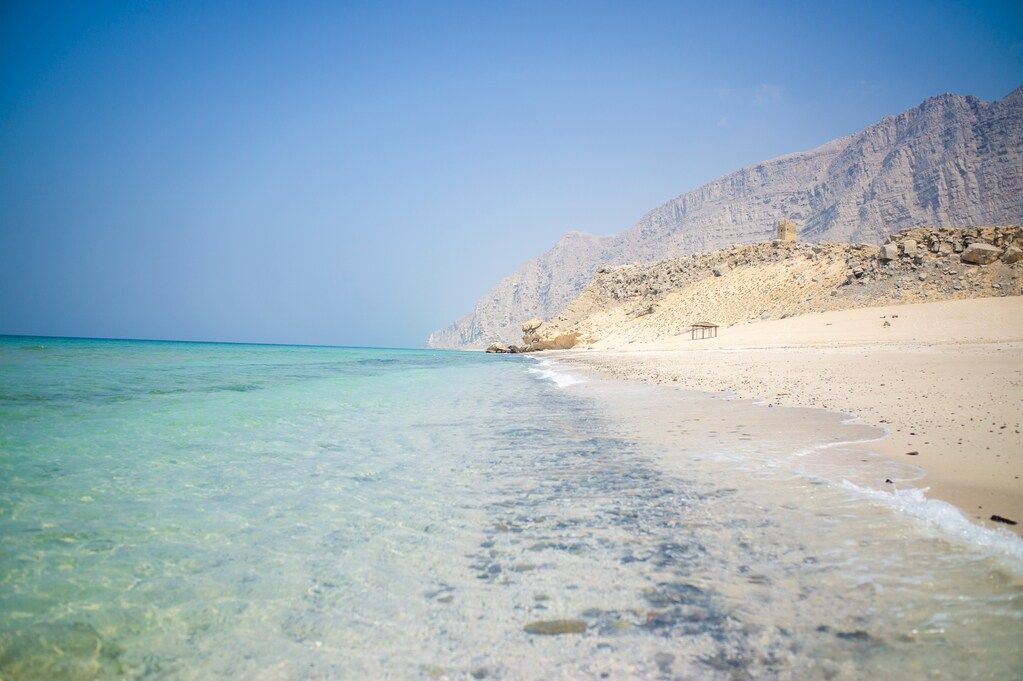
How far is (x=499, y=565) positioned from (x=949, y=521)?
322cm

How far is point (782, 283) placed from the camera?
41562 mm

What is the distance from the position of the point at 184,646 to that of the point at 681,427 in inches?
271

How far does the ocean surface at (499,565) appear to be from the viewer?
7.47 ft

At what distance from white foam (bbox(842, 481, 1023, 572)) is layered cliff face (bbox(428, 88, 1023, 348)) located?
119m

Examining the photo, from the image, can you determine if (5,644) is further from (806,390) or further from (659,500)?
(806,390)

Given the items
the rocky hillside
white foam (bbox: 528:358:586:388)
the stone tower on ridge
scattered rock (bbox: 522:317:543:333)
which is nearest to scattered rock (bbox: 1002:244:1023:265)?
the rocky hillside

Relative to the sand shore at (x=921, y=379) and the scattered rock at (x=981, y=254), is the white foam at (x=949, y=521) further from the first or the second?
the scattered rock at (x=981, y=254)

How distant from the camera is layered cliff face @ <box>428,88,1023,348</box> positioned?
3767 inches

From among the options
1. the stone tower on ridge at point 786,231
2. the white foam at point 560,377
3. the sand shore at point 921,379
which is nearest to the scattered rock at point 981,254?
the sand shore at point 921,379

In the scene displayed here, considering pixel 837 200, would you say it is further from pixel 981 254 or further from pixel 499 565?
pixel 499 565

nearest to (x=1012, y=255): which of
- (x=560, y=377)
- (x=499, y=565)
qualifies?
(x=560, y=377)

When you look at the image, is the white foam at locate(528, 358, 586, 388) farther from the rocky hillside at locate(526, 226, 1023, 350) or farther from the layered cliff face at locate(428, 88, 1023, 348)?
the layered cliff face at locate(428, 88, 1023, 348)

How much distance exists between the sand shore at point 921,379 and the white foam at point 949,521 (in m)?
0.13

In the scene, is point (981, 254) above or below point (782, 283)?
above
